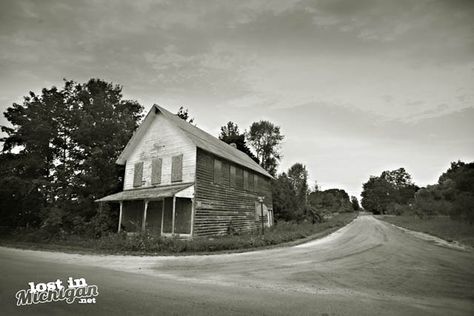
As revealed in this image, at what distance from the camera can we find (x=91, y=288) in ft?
17.5

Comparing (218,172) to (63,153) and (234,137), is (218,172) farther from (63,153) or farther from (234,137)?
(234,137)

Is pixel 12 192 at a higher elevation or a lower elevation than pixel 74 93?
lower

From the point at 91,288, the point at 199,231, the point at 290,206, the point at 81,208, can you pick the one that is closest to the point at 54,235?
the point at 81,208

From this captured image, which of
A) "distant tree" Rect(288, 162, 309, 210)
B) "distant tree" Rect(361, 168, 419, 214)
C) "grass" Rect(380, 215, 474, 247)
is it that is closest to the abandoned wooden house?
"grass" Rect(380, 215, 474, 247)

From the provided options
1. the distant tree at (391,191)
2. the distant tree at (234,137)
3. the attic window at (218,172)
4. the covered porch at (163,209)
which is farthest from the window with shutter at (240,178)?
the distant tree at (391,191)

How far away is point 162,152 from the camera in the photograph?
1923 cm

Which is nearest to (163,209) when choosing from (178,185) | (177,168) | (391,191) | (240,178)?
(178,185)

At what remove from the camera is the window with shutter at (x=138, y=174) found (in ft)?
65.9

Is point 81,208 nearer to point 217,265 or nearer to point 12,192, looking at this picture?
point 12,192

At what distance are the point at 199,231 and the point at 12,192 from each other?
Answer: 729 inches

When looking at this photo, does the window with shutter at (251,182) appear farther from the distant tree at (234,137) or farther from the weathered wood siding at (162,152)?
the distant tree at (234,137)

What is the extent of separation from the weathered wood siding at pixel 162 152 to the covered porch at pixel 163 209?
795 millimetres

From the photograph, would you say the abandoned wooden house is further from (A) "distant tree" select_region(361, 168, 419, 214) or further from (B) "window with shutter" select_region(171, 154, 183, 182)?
(A) "distant tree" select_region(361, 168, 419, 214)

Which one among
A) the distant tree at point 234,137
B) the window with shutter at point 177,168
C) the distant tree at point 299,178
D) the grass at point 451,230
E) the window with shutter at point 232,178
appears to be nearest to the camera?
the grass at point 451,230
